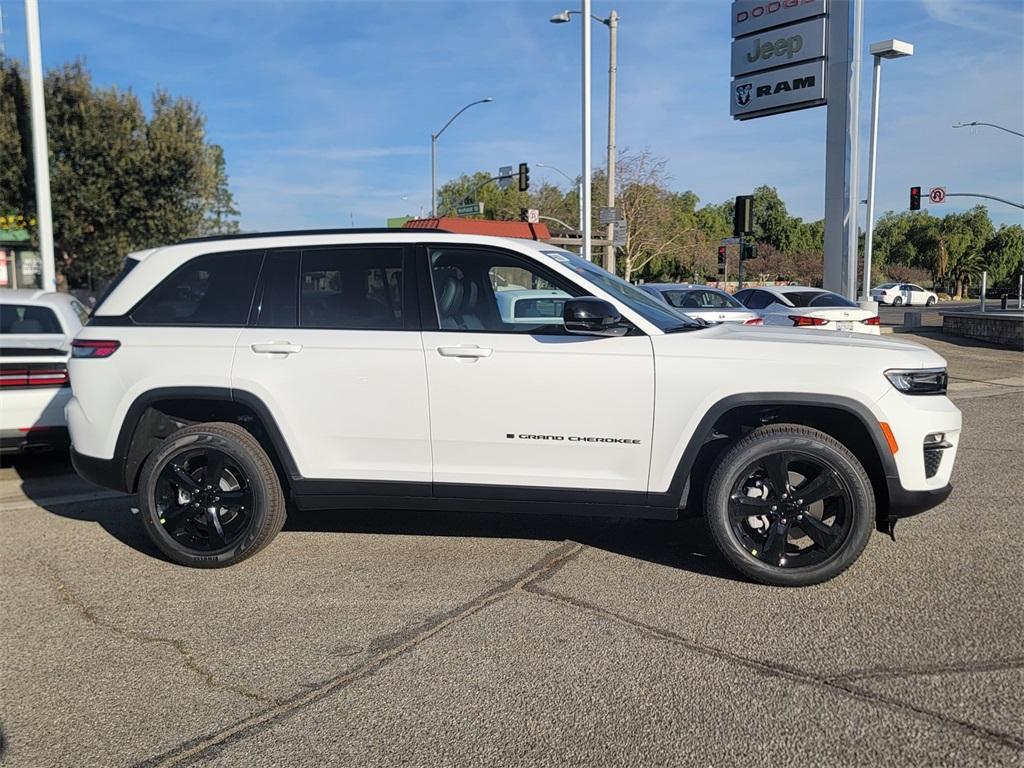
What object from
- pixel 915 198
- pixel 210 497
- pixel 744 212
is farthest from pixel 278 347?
pixel 915 198

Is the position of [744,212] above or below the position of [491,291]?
above

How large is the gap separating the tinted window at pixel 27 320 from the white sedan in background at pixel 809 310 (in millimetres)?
10394

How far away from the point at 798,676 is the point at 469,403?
6.68 feet

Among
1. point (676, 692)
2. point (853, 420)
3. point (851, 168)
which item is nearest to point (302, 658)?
point (676, 692)

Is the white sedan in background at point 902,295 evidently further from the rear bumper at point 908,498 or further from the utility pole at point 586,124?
the rear bumper at point 908,498

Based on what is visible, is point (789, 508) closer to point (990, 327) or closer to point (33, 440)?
point (33, 440)

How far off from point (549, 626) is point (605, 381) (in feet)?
4.09

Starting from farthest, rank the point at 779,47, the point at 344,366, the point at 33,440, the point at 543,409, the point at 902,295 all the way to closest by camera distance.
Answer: the point at 902,295 < the point at 779,47 < the point at 33,440 < the point at 344,366 < the point at 543,409

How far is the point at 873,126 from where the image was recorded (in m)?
27.8

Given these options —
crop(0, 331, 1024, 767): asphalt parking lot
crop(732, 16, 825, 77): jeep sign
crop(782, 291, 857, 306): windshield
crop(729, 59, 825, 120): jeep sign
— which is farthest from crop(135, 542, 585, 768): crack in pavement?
crop(732, 16, 825, 77): jeep sign

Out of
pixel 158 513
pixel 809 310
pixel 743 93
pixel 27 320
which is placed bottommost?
pixel 158 513

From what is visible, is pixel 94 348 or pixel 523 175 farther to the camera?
pixel 523 175

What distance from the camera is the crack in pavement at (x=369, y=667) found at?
9.48ft

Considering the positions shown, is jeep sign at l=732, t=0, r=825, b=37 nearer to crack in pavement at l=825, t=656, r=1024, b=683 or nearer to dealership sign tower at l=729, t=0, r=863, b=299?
dealership sign tower at l=729, t=0, r=863, b=299
